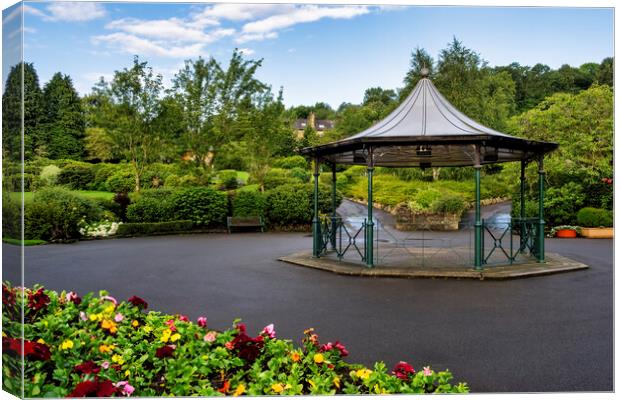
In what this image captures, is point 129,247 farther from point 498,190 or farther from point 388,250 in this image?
point 498,190

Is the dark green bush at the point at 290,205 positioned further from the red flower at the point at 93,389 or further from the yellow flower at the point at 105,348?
the red flower at the point at 93,389

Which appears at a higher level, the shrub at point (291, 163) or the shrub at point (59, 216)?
the shrub at point (291, 163)

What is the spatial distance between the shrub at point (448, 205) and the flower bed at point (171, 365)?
54.8ft

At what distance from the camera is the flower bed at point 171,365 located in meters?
3.39

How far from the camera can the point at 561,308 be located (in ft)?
22.1

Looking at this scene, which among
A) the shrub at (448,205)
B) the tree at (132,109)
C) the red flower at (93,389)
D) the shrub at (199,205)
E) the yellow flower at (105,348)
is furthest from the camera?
the tree at (132,109)

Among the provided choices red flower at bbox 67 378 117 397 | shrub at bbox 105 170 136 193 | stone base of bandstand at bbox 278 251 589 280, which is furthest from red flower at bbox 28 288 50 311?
shrub at bbox 105 170 136 193

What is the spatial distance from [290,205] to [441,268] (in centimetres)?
1023

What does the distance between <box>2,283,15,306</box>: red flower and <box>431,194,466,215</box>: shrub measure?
18.2 metres

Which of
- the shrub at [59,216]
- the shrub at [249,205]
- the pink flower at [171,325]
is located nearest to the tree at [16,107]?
the pink flower at [171,325]

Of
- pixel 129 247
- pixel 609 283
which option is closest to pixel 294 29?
pixel 609 283

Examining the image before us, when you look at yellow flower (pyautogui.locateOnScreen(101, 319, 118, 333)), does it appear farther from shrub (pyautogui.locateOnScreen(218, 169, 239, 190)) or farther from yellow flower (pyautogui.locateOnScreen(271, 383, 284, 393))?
shrub (pyautogui.locateOnScreen(218, 169, 239, 190))

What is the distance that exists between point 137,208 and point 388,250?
35.0ft

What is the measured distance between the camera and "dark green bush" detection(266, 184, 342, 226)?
19.2 meters
